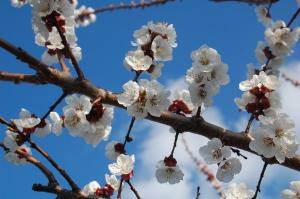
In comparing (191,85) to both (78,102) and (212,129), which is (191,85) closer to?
(212,129)

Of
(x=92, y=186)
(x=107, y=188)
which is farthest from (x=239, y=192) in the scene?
(x=92, y=186)

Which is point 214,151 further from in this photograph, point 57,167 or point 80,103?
point 57,167

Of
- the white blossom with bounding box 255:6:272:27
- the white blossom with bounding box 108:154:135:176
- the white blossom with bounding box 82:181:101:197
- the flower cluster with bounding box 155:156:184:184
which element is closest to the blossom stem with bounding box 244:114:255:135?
the flower cluster with bounding box 155:156:184:184

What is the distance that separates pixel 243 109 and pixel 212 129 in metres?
0.28

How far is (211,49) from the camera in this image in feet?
11.0

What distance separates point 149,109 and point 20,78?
2.82 feet

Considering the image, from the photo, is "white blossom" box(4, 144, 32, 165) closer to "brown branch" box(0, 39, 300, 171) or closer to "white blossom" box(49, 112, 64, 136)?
"white blossom" box(49, 112, 64, 136)

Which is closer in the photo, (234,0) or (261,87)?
(261,87)

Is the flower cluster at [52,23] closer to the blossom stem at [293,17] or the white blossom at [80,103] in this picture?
the white blossom at [80,103]

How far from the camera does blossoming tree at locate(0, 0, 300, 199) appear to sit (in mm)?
3215

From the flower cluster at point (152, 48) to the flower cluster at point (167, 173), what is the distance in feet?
2.23

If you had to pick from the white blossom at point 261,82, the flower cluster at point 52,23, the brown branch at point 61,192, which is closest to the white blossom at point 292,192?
the white blossom at point 261,82

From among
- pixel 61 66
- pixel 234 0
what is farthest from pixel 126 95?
pixel 234 0

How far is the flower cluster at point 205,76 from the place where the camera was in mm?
3283
